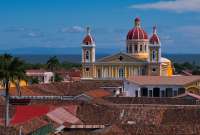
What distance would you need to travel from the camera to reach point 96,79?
8212 centimetres

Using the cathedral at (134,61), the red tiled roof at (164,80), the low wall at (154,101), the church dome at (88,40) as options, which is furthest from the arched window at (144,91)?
the church dome at (88,40)

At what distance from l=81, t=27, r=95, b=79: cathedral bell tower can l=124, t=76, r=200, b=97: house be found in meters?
15.5

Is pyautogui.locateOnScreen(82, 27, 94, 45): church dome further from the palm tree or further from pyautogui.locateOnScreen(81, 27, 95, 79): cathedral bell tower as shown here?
Result: the palm tree

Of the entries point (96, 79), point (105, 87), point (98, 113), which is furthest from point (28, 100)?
point (96, 79)

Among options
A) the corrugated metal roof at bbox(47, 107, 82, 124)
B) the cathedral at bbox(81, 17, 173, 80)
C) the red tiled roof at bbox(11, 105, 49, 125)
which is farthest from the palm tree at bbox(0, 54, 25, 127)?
the cathedral at bbox(81, 17, 173, 80)

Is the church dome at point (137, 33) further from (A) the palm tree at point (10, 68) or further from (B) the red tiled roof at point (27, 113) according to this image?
(A) the palm tree at point (10, 68)

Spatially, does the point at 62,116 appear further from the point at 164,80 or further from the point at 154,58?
the point at 154,58

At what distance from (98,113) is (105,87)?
24.8 m

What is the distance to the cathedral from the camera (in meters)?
82.9

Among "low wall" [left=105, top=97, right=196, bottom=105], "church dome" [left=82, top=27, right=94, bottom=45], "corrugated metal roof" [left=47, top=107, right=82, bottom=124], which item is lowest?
"corrugated metal roof" [left=47, top=107, right=82, bottom=124]

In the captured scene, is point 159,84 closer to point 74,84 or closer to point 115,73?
point 74,84

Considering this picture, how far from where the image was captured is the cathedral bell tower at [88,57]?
281ft

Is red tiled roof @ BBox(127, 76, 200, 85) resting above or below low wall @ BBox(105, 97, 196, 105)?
above

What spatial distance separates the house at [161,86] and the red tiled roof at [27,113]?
76.4 ft
